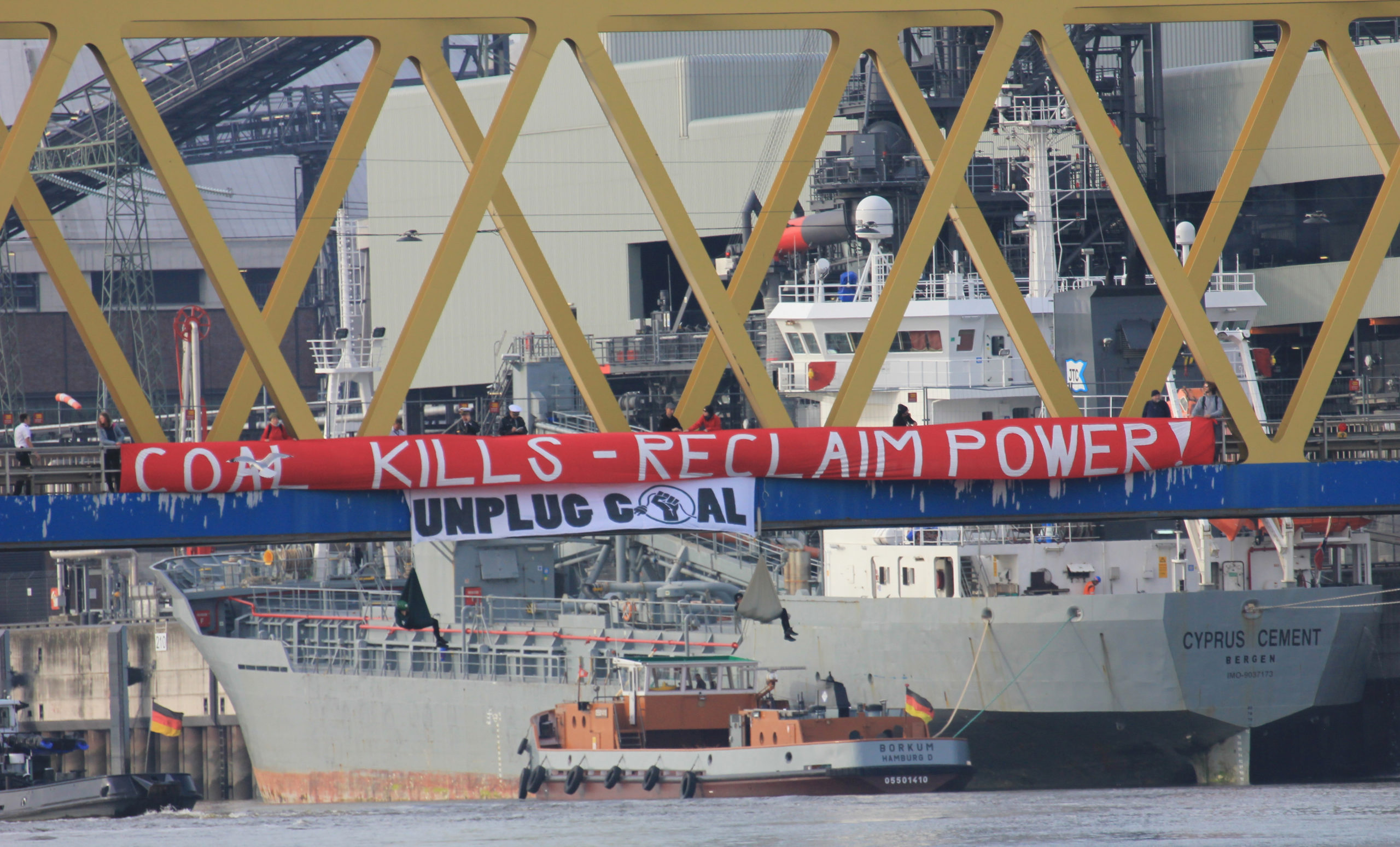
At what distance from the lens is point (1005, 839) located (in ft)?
69.9

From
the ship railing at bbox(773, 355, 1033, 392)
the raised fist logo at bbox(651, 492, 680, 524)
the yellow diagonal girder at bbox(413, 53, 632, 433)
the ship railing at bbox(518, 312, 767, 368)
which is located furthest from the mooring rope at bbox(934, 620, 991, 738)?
the yellow diagonal girder at bbox(413, 53, 632, 433)

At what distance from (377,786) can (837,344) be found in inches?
599

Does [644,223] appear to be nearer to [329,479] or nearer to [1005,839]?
[1005,839]

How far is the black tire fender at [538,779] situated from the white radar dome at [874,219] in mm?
14061

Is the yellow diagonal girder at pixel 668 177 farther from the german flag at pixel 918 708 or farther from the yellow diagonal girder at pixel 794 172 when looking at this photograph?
the german flag at pixel 918 708

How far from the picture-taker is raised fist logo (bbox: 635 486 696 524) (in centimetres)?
1302

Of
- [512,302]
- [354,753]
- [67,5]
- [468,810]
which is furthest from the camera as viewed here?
[512,302]

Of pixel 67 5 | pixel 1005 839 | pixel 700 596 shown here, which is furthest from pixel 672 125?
pixel 67 5

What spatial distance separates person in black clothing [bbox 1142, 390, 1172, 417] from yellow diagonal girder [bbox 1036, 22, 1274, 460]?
1.83m

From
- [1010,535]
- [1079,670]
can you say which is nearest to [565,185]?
[1010,535]

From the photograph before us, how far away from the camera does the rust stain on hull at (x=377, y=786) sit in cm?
3772

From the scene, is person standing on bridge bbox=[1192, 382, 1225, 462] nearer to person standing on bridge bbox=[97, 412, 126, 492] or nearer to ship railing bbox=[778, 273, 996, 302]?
person standing on bridge bbox=[97, 412, 126, 492]

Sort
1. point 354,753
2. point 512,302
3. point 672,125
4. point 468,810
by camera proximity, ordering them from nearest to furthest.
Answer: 1. point 468,810
2. point 354,753
3. point 672,125
4. point 512,302

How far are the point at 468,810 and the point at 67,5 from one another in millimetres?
22839
